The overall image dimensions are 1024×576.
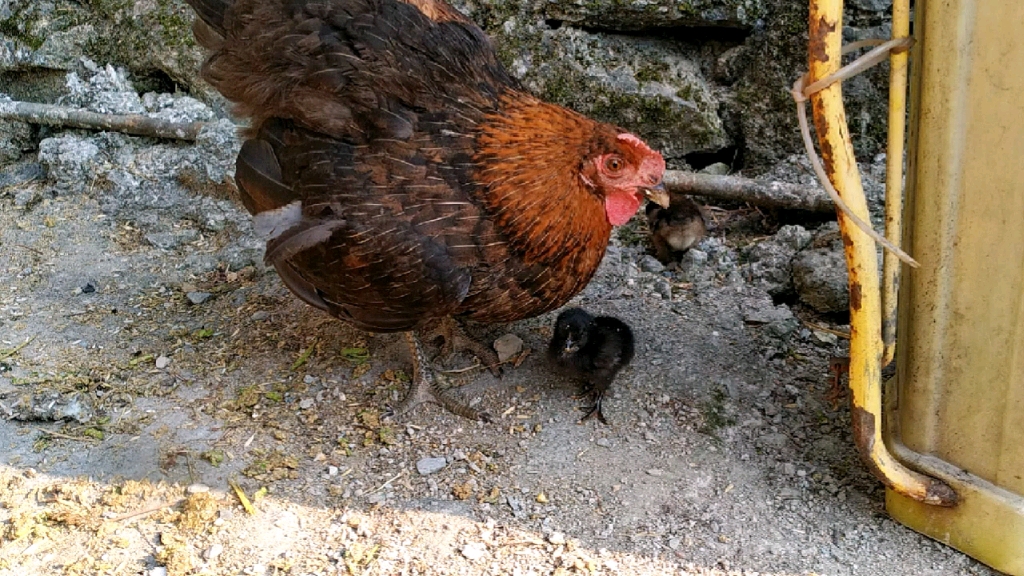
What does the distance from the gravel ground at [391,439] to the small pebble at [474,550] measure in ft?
0.04

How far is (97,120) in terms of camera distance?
555 centimetres

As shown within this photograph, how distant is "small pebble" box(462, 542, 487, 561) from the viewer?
3018mm

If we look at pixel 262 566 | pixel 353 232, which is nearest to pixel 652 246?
pixel 353 232

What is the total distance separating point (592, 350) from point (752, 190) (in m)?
→ 1.42

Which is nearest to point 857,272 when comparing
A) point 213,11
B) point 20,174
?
point 213,11

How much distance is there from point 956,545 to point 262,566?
219 centimetres

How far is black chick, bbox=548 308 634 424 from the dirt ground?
116 millimetres

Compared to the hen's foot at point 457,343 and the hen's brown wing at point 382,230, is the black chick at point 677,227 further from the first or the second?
the hen's brown wing at point 382,230

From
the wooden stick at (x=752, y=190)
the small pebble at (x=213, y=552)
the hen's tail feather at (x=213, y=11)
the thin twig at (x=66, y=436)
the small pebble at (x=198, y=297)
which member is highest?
the hen's tail feather at (x=213, y=11)

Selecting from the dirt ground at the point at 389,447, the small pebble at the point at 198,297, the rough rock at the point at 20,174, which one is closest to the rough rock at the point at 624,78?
the dirt ground at the point at 389,447

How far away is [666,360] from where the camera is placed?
A: 390 cm

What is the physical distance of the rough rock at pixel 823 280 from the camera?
4.06m

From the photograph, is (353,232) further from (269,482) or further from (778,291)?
(778,291)

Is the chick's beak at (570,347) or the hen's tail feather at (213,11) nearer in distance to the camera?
the chick's beak at (570,347)
